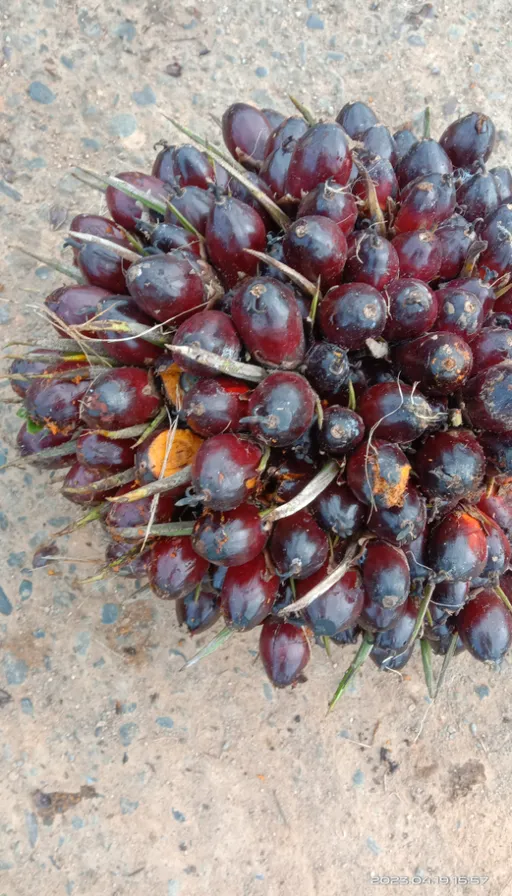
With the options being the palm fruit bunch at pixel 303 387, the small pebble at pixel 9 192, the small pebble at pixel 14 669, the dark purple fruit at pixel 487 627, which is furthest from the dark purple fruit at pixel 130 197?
the small pebble at pixel 14 669

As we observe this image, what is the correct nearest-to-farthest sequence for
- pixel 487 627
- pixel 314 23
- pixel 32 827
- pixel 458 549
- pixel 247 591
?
pixel 458 549, pixel 247 591, pixel 487 627, pixel 32 827, pixel 314 23

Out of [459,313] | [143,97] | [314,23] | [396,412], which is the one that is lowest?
[396,412]

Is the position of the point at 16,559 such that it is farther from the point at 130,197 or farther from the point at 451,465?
the point at 451,465

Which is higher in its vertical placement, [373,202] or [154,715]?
[373,202]

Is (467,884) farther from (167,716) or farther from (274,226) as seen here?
(274,226)

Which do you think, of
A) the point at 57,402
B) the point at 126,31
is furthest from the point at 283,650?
the point at 126,31

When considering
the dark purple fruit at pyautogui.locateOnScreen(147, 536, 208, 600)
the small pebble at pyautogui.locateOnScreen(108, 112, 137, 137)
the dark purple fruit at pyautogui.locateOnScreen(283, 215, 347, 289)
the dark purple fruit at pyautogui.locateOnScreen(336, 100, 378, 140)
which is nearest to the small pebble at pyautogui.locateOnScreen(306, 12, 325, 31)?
the small pebble at pyautogui.locateOnScreen(108, 112, 137, 137)

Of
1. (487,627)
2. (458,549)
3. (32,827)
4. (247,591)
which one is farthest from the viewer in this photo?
(32,827)

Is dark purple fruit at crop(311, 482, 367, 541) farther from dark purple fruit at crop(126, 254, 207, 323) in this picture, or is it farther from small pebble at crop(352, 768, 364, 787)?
small pebble at crop(352, 768, 364, 787)
